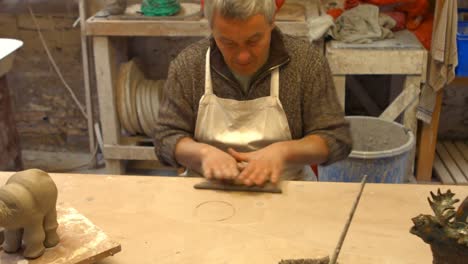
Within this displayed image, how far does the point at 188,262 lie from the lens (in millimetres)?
1312

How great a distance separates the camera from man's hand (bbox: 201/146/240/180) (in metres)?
1.63

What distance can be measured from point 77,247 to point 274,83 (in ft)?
3.07

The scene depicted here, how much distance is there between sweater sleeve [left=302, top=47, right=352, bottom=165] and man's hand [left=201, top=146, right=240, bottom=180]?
390 millimetres

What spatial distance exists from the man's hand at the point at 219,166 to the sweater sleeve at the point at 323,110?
1.28 ft

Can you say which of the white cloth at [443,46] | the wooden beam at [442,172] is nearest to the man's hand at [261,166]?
the white cloth at [443,46]

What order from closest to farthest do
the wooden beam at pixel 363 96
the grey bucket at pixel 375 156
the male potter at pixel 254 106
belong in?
1. the male potter at pixel 254 106
2. the grey bucket at pixel 375 156
3. the wooden beam at pixel 363 96

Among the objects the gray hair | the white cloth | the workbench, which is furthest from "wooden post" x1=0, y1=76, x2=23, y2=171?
the white cloth

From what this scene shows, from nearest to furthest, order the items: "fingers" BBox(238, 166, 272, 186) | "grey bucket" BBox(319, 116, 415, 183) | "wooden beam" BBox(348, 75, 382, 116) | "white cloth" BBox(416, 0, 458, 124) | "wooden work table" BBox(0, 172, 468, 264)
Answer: "wooden work table" BBox(0, 172, 468, 264)
"fingers" BBox(238, 166, 272, 186)
"grey bucket" BBox(319, 116, 415, 183)
"white cloth" BBox(416, 0, 458, 124)
"wooden beam" BBox(348, 75, 382, 116)

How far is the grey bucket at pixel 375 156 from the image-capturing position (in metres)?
2.72

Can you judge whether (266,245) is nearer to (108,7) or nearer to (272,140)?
(272,140)

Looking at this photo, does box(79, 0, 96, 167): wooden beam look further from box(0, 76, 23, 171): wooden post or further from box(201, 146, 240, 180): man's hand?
box(201, 146, 240, 180): man's hand

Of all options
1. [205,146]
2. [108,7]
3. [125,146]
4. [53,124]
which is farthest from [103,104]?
[205,146]

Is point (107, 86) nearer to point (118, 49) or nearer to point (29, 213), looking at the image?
point (118, 49)

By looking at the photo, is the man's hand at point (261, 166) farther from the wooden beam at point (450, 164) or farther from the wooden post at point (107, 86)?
the wooden beam at point (450, 164)
